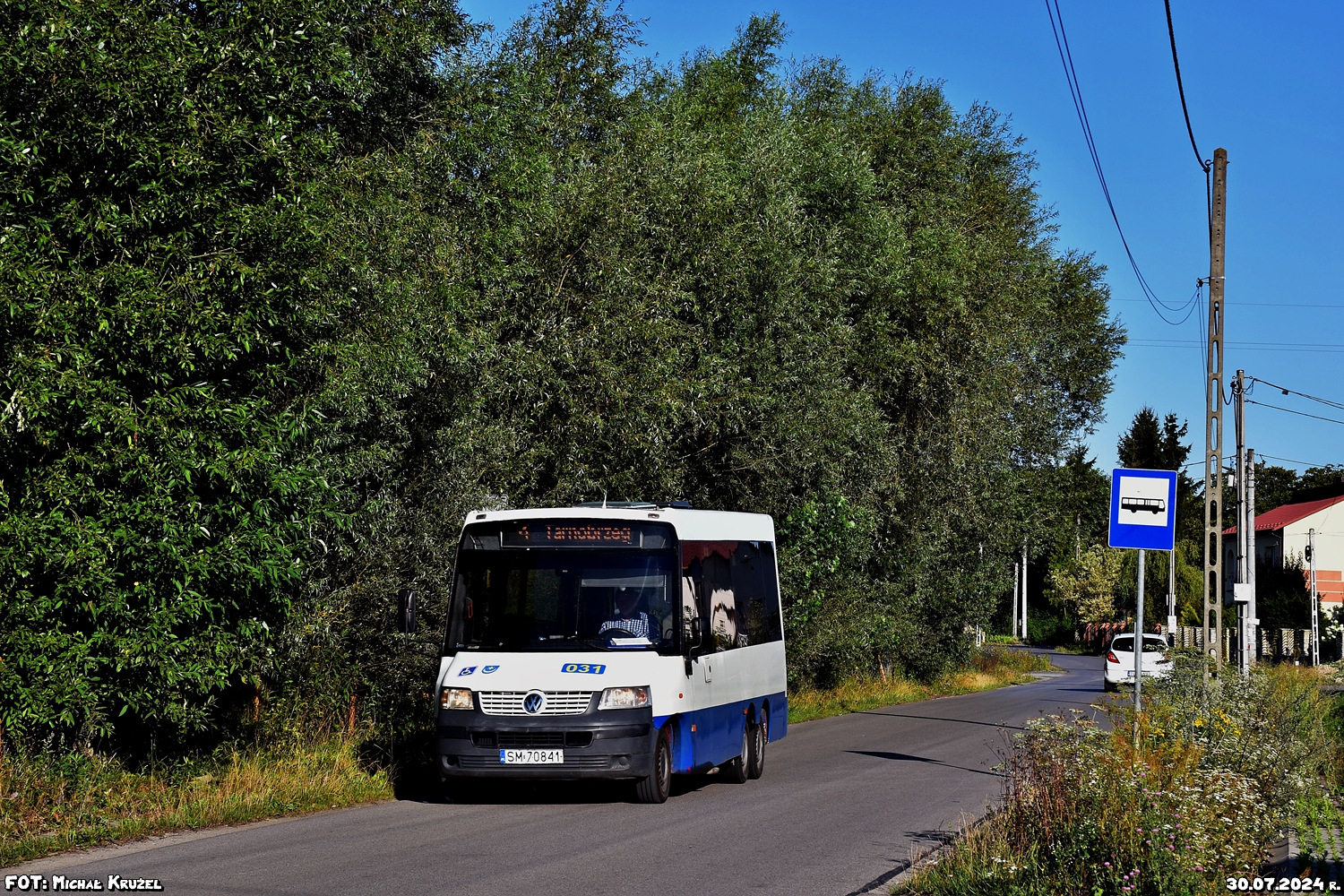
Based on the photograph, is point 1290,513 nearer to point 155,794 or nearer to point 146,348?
Answer: point 155,794

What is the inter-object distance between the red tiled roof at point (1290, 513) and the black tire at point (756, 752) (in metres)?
76.7

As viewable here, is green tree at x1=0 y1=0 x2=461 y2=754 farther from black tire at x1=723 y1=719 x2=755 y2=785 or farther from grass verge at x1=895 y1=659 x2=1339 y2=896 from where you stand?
grass verge at x1=895 y1=659 x2=1339 y2=896

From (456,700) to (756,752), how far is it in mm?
4497

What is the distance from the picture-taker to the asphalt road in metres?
8.82

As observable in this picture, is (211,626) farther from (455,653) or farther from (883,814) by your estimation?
(883,814)

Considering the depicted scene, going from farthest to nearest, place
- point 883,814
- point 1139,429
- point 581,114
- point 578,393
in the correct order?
point 1139,429
point 581,114
point 578,393
point 883,814

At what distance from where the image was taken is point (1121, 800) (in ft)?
26.3

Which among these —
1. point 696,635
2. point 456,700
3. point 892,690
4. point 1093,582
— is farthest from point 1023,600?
point 456,700

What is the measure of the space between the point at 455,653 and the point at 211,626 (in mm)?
2407

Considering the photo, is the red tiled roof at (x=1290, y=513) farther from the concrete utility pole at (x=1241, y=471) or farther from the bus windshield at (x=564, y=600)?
the bus windshield at (x=564, y=600)

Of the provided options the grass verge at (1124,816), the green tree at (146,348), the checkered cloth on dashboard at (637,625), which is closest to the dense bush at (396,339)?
the green tree at (146,348)

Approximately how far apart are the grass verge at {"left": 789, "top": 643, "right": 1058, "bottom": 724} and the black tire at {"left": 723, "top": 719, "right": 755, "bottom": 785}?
34.0ft

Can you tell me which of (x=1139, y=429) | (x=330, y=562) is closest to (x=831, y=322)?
(x=330, y=562)

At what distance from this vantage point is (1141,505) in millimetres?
12961
